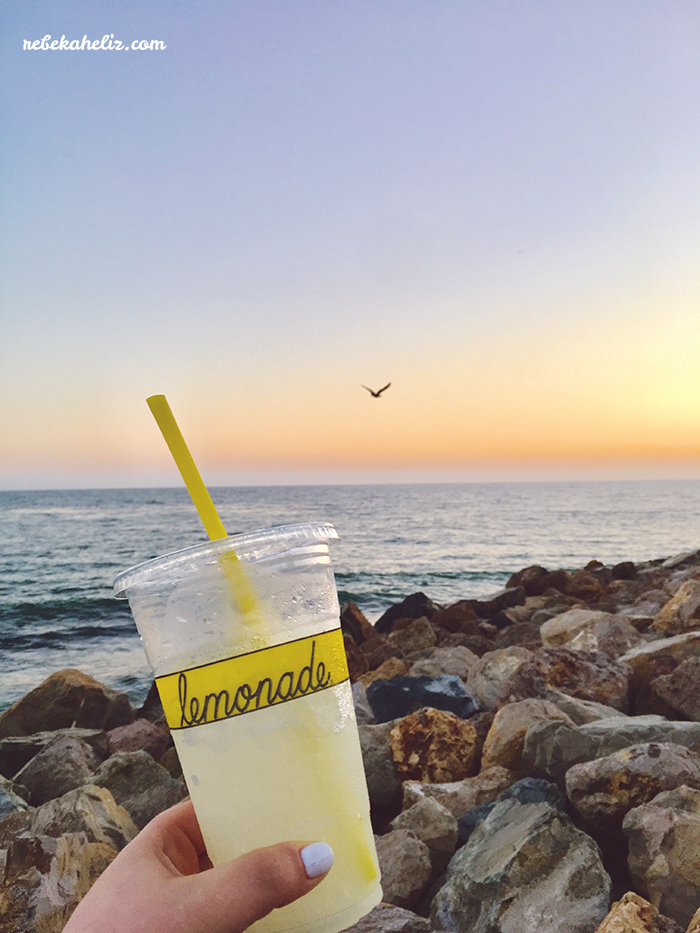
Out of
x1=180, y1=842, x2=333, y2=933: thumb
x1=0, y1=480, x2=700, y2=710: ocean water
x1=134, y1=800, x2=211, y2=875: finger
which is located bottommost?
x1=0, y1=480, x2=700, y2=710: ocean water

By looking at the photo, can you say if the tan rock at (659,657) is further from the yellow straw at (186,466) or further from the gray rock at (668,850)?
the yellow straw at (186,466)

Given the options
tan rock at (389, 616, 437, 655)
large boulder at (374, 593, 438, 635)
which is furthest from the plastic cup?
large boulder at (374, 593, 438, 635)

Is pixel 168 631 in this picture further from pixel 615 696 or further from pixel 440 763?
pixel 615 696

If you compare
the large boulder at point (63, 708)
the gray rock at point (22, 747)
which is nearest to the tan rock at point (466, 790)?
the gray rock at point (22, 747)

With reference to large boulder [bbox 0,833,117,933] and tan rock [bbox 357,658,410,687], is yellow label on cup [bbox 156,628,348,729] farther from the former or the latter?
tan rock [bbox 357,658,410,687]

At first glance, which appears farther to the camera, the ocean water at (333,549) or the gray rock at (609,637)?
the ocean water at (333,549)

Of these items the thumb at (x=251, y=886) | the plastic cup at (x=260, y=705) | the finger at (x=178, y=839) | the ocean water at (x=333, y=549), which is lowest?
the ocean water at (x=333, y=549)
